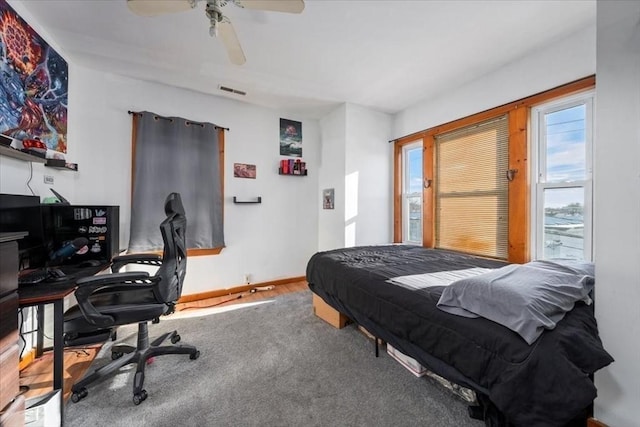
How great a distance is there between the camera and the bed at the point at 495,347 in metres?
0.92

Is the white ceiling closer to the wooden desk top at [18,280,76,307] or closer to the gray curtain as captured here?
the gray curtain

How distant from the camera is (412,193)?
3.77 meters

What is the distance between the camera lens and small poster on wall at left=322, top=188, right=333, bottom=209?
379cm

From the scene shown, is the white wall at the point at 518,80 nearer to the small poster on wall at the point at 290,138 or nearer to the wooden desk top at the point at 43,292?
the small poster on wall at the point at 290,138

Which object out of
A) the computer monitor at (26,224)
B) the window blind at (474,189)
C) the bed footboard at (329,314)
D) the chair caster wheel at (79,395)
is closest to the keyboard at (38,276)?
the computer monitor at (26,224)

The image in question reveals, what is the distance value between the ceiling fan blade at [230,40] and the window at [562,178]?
2.83 metres

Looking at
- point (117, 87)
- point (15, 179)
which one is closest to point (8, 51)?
point (15, 179)

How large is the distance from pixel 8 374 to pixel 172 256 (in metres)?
0.83

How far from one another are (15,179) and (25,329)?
114cm

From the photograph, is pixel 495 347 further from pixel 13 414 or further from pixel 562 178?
pixel 562 178

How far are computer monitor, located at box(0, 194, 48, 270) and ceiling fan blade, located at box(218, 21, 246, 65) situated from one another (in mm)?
1689

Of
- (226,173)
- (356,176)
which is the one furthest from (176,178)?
(356,176)

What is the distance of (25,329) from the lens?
1.87 metres

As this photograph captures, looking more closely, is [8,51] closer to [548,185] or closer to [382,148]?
[382,148]
